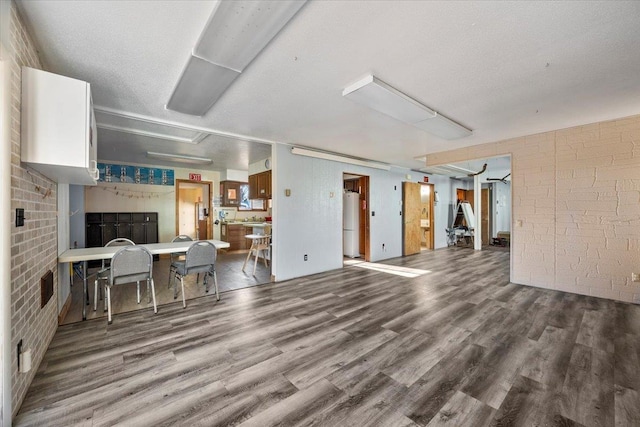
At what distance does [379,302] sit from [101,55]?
390 cm

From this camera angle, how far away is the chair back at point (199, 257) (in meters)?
3.38

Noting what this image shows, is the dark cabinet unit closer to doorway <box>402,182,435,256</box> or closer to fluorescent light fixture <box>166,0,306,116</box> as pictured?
fluorescent light fixture <box>166,0,306,116</box>

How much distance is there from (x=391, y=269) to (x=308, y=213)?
2.20 m

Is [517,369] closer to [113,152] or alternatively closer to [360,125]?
[360,125]

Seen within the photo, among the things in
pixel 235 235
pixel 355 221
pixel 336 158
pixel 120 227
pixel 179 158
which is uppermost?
pixel 179 158

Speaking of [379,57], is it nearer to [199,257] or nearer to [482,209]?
[199,257]

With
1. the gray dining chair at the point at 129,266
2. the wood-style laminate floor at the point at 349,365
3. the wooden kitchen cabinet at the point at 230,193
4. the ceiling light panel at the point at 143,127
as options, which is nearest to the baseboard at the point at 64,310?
the wood-style laminate floor at the point at 349,365

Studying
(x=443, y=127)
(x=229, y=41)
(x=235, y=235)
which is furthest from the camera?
(x=235, y=235)

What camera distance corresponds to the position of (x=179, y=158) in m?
5.91

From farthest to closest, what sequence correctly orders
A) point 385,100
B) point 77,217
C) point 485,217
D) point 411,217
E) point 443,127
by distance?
point 485,217, point 411,217, point 77,217, point 443,127, point 385,100

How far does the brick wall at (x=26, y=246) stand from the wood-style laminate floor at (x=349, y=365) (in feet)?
0.73

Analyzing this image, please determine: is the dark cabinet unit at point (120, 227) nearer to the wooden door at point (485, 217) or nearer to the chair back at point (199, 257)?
the chair back at point (199, 257)

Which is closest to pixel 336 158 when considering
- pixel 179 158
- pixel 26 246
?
pixel 179 158

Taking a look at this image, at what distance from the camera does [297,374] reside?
1.96 m
